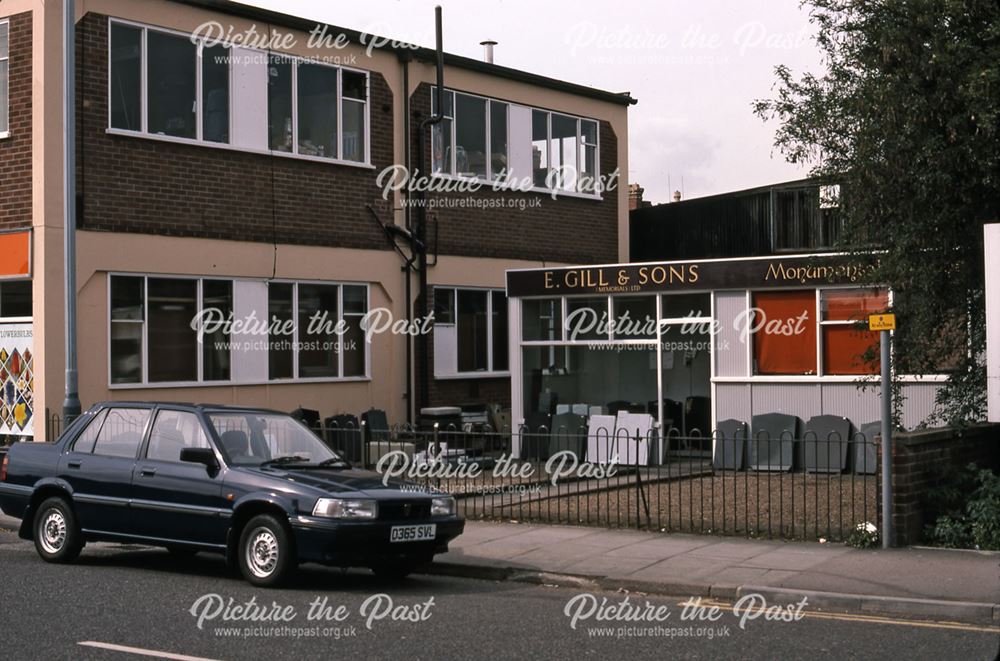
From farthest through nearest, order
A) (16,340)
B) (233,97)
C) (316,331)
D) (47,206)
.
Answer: (316,331) < (233,97) < (16,340) < (47,206)

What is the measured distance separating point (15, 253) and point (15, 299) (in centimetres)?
75

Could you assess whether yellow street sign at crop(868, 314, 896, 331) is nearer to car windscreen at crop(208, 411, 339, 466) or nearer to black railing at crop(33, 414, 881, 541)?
black railing at crop(33, 414, 881, 541)

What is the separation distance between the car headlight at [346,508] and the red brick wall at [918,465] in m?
5.23

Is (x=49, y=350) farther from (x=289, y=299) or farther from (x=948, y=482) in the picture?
(x=948, y=482)

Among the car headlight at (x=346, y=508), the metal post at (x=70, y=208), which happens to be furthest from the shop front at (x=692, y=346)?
the car headlight at (x=346, y=508)

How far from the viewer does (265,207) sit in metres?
21.6

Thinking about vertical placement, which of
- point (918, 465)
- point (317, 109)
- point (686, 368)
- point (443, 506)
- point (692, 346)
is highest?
point (317, 109)

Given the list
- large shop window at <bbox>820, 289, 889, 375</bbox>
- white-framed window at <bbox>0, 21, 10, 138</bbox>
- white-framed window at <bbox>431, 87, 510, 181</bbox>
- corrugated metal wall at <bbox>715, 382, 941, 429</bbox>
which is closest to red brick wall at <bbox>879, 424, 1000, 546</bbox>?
corrugated metal wall at <bbox>715, 382, 941, 429</bbox>

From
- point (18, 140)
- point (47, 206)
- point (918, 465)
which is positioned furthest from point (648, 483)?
point (18, 140)

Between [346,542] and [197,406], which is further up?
[197,406]

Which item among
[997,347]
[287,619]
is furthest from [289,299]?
[997,347]

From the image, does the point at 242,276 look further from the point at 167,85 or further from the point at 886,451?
the point at 886,451

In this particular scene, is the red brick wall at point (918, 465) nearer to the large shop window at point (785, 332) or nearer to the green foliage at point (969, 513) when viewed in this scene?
the green foliage at point (969, 513)

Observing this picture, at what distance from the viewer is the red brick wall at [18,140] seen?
61.6 ft
